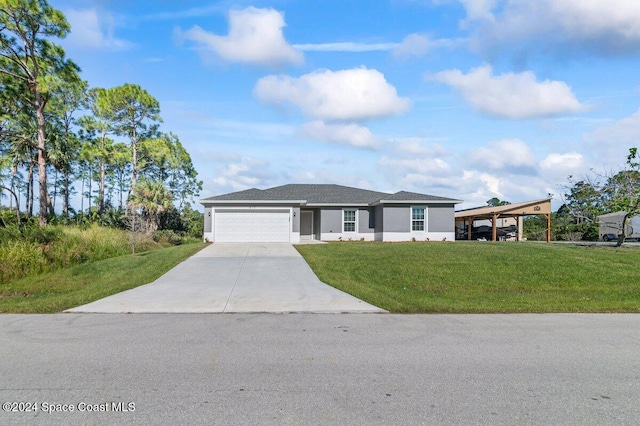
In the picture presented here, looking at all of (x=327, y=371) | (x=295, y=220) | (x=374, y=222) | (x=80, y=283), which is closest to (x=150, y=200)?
(x=295, y=220)

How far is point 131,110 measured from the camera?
39.9 m

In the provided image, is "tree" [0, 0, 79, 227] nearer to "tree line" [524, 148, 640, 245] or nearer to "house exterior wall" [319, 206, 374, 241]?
"house exterior wall" [319, 206, 374, 241]

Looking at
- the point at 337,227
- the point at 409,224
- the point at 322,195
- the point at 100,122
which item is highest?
the point at 100,122

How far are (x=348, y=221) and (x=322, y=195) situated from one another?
307 cm

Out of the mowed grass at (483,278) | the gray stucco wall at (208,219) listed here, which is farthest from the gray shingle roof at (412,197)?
the gray stucco wall at (208,219)

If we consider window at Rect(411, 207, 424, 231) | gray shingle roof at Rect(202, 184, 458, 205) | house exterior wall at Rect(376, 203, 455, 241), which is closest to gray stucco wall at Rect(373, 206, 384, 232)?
house exterior wall at Rect(376, 203, 455, 241)

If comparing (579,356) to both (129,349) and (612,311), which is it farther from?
(129,349)

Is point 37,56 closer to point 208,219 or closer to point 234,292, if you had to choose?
point 208,219

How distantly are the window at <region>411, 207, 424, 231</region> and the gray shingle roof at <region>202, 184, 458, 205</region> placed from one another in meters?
0.76

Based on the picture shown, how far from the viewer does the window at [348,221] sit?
93.2 feet

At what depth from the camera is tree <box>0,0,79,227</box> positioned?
24500 millimetres

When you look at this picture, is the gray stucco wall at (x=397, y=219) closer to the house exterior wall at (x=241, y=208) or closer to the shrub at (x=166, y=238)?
the house exterior wall at (x=241, y=208)

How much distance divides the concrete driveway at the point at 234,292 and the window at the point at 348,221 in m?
11.6

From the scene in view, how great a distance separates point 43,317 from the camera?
819 cm
